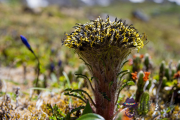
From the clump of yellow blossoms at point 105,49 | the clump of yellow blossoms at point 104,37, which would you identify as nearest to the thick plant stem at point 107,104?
the clump of yellow blossoms at point 105,49

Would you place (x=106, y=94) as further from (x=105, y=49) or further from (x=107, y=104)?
(x=105, y=49)

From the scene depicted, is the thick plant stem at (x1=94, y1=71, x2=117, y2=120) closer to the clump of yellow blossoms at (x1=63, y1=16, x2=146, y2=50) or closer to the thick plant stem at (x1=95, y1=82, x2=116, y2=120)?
the thick plant stem at (x1=95, y1=82, x2=116, y2=120)

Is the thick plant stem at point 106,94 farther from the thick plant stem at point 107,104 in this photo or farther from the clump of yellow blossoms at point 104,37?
the clump of yellow blossoms at point 104,37

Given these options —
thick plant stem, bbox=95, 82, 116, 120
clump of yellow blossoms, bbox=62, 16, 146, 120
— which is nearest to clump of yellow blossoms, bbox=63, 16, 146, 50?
clump of yellow blossoms, bbox=62, 16, 146, 120

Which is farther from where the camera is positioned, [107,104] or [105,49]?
[107,104]

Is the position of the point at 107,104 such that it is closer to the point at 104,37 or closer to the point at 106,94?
the point at 106,94

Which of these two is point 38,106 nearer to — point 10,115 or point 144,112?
point 10,115

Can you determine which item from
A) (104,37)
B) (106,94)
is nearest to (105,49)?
(104,37)

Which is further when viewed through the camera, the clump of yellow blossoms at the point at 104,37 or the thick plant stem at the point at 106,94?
the thick plant stem at the point at 106,94

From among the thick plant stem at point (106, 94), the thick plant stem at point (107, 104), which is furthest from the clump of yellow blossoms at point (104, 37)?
the thick plant stem at point (107, 104)

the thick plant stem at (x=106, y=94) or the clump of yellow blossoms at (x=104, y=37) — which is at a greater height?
the clump of yellow blossoms at (x=104, y=37)

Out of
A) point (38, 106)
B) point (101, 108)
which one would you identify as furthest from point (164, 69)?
point (38, 106)

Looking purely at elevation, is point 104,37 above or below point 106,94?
above
